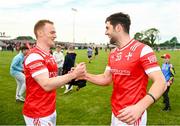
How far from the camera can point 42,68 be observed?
16.9 ft

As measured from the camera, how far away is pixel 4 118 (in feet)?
36.2

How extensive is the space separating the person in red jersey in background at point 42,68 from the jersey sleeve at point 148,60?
1.11 m

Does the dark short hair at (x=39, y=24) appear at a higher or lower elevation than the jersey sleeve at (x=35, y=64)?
higher

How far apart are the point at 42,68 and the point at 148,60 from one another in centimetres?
161

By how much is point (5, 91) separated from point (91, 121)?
7671 mm

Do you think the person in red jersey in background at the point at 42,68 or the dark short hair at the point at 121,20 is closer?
the dark short hair at the point at 121,20

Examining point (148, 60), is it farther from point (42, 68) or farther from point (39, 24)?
point (39, 24)

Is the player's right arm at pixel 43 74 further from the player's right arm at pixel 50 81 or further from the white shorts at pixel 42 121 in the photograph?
the white shorts at pixel 42 121

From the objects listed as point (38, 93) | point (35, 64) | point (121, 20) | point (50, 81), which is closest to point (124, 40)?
point (121, 20)

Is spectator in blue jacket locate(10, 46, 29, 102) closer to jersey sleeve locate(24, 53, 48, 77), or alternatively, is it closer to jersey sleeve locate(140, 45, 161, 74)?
jersey sleeve locate(24, 53, 48, 77)

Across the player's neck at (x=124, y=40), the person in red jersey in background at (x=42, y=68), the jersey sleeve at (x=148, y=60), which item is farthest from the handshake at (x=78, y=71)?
the jersey sleeve at (x=148, y=60)

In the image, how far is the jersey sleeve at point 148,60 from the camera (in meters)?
4.53

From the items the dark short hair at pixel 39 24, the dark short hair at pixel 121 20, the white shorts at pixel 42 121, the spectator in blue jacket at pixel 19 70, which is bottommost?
the spectator in blue jacket at pixel 19 70

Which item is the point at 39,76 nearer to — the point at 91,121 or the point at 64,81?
the point at 64,81
